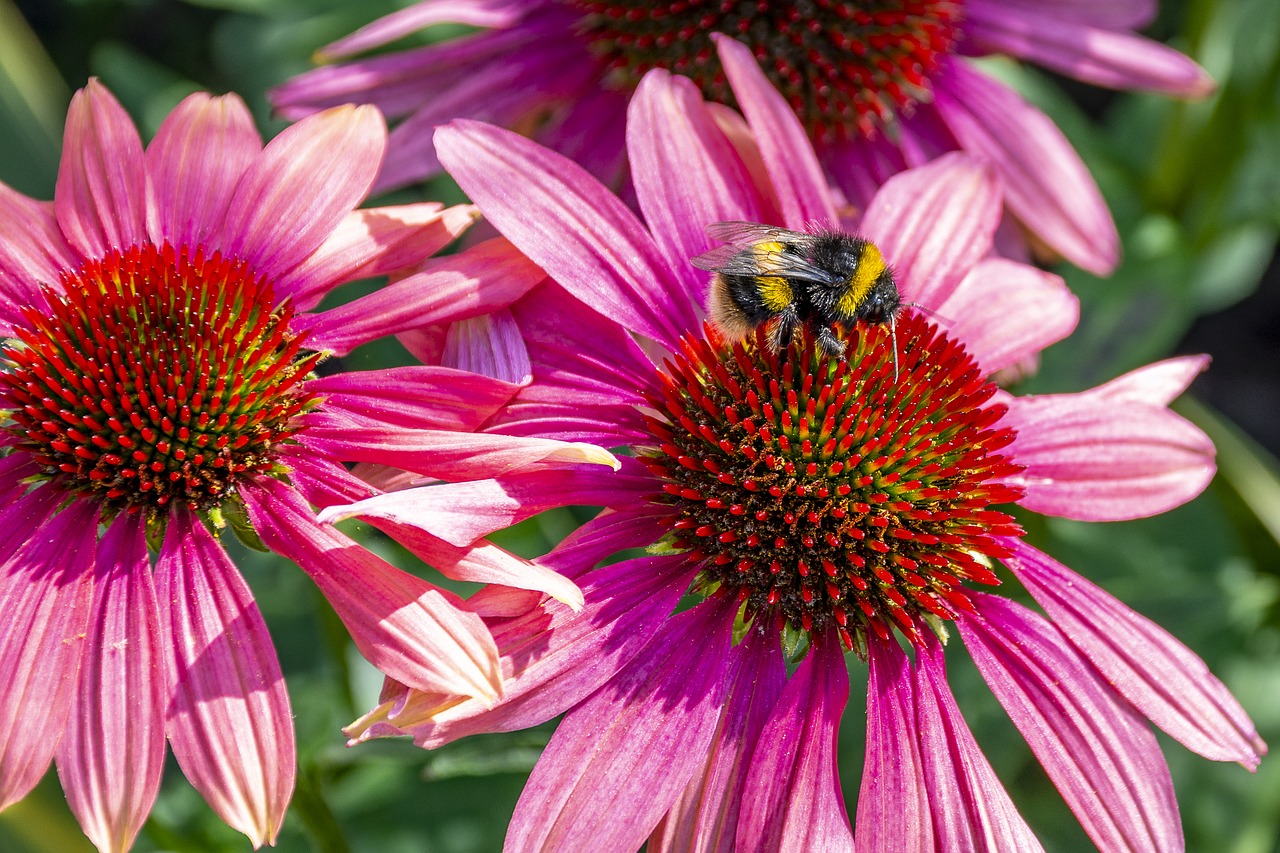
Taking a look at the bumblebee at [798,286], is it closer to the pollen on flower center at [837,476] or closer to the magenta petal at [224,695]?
the pollen on flower center at [837,476]

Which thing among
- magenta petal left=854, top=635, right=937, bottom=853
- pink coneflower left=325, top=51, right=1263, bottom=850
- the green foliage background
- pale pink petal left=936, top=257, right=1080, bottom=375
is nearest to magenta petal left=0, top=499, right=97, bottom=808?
pink coneflower left=325, top=51, right=1263, bottom=850

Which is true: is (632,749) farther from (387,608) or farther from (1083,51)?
(1083,51)

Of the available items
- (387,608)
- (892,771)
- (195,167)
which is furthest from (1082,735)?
(195,167)

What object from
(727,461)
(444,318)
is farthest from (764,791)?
(444,318)

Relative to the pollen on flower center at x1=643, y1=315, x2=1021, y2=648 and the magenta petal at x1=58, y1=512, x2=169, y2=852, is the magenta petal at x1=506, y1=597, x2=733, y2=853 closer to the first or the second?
the pollen on flower center at x1=643, y1=315, x2=1021, y2=648

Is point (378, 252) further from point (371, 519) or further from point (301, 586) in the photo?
point (301, 586)
